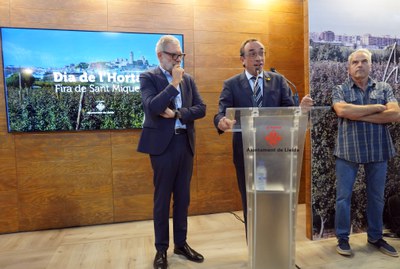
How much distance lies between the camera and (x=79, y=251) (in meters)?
2.68

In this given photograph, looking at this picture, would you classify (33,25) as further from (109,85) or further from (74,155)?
(74,155)

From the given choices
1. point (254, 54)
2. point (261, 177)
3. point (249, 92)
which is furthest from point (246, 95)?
point (261, 177)

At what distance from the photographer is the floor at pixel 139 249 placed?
240cm

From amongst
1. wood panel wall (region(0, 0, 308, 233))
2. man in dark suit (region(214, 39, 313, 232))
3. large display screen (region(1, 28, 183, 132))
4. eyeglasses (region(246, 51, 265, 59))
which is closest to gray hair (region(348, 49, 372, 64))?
man in dark suit (region(214, 39, 313, 232))

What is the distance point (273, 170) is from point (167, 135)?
0.91m

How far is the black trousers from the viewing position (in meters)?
2.31

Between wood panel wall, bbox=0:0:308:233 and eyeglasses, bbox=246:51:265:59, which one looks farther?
wood panel wall, bbox=0:0:308:233

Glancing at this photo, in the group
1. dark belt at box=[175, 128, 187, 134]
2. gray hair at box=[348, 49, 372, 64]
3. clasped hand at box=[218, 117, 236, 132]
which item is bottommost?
dark belt at box=[175, 128, 187, 134]

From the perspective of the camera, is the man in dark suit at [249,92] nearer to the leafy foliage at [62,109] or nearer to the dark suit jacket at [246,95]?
the dark suit jacket at [246,95]

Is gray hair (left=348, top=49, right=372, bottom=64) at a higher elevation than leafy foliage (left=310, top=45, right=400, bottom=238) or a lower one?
higher

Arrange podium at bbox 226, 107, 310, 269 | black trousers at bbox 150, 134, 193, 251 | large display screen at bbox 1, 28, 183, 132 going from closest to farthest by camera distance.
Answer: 1. podium at bbox 226, 107, 310, 269
2. black trousers at bbox 150, 134, 193, 251
3. large display screen at bbox 1, 28, 183, 132

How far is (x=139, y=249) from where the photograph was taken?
270 centimetres

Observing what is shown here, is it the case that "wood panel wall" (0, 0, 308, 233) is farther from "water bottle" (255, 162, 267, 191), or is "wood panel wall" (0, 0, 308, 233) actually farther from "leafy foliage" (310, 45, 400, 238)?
"water bottle" (255, 162, 267, 191)

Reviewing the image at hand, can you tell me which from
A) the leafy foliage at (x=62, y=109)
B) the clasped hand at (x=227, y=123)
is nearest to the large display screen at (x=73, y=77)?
the leafy foliage at (x=62, y=109)
